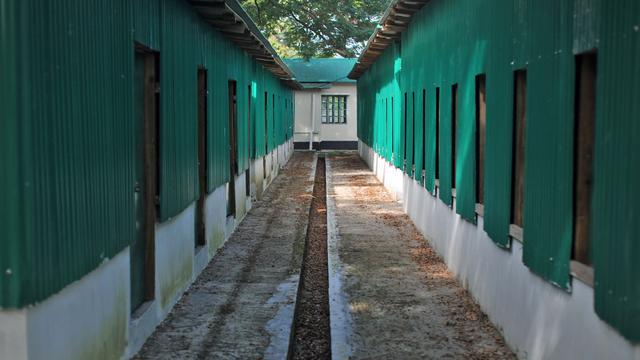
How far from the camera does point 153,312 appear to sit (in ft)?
27.4

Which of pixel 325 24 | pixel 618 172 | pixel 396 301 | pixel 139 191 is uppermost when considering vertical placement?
pixel 325 24

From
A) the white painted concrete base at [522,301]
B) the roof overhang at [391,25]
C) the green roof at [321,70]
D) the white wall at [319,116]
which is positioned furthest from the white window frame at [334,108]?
the white painted concrete base at [522,301]

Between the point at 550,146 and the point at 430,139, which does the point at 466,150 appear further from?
the point at 550,146

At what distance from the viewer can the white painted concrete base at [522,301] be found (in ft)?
17.7

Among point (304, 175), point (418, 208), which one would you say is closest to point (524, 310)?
point (418, 208)

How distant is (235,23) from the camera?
1252cm

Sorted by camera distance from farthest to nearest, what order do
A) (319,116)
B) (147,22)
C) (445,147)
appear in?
1. (319,116)
2. (445,147)
3. (147,22)

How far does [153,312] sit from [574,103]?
456 centimetres

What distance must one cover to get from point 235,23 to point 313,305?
451 centimetres

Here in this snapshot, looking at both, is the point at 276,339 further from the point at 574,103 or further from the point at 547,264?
the point at 574,103

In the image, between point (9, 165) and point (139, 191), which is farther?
point (139, 191)

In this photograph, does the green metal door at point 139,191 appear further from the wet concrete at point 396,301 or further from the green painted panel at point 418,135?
the green painted panel at point 418,135

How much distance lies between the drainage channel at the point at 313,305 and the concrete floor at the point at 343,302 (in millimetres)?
183

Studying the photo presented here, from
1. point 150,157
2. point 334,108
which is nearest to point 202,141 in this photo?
point 150,157
